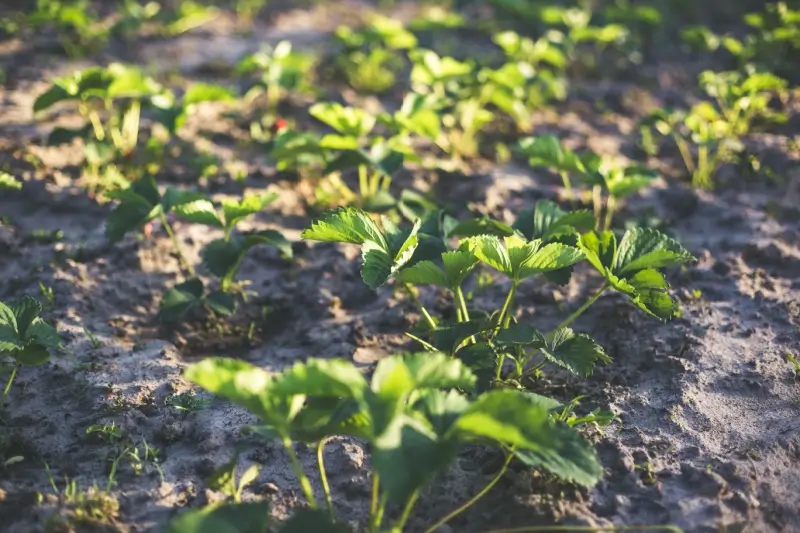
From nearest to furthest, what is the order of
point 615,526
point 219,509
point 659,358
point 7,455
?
1. point 219,509
2. point 615,526
3. point 7,455
4. point 659,358

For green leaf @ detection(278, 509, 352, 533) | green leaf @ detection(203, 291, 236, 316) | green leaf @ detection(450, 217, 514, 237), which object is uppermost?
green leaf @ detection(450, 217, 514, 237)

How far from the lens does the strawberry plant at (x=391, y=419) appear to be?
1.54m

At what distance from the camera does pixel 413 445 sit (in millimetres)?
1559

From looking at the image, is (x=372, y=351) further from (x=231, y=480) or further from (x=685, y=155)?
(x=685, y=155)

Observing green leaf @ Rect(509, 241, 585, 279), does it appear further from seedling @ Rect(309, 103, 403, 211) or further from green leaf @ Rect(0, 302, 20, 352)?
green leaf @ Rect(0, 302, 20, 352)

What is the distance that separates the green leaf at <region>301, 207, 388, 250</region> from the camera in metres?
2.16

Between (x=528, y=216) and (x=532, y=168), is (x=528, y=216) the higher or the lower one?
the higher one

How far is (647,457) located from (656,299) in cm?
46

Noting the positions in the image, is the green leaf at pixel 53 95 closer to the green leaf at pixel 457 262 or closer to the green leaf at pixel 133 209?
the green leaf at pixel 133 209

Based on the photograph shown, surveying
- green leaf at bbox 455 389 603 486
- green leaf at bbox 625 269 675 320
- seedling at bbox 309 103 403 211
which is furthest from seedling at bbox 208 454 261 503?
seedling at bbox 309 103 403 211

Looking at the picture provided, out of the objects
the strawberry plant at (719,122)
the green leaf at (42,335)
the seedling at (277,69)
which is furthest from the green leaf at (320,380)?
the seedling at (277,69)

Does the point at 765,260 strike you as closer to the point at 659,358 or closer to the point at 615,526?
the point at 659,358

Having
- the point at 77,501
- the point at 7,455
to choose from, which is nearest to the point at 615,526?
the point at 77,501

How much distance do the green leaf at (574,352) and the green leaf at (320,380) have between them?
2.28 ft
